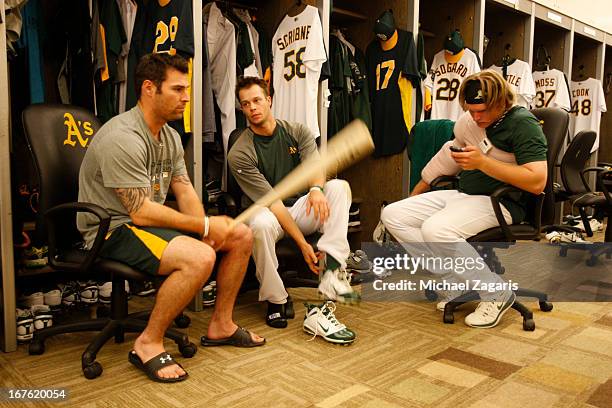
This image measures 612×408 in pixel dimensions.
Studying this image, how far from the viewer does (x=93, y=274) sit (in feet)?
6.57

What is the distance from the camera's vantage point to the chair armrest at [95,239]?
70.7 inches

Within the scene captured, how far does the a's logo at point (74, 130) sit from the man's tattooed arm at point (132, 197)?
40 cm

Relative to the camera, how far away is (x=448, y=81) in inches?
163

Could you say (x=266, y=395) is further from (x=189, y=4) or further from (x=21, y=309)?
(x=189, y=4)

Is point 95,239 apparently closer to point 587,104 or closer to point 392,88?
point 392,88

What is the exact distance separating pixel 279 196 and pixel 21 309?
118 cm

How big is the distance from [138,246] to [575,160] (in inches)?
128

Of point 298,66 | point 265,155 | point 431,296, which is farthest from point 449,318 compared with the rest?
point 298,66

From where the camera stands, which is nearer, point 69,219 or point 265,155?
point 69,219

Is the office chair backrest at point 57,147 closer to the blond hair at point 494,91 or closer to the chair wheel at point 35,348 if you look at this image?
the chair wheel at point 35,348

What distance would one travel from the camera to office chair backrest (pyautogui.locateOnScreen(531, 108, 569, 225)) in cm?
240

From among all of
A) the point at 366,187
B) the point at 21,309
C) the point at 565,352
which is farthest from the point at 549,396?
the point at 366,187

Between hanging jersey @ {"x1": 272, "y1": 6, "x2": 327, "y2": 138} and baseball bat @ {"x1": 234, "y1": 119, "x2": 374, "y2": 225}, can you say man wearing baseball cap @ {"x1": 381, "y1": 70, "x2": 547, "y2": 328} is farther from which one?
hanging jersey @ {"x1": 272, "y1": 6, "x2": 327, "y2": 138}

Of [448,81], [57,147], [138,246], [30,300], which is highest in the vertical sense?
[448,81]
